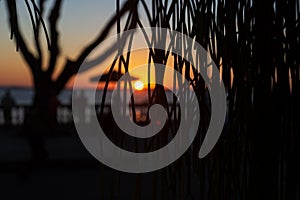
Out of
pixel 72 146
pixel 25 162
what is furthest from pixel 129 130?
pixel 72 146

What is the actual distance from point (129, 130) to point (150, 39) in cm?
15

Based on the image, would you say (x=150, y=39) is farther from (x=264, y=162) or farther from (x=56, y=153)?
(x=56, y=153)

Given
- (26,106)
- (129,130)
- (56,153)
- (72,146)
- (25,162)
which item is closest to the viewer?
(129,130)

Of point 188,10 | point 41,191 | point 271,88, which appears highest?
point 188,10

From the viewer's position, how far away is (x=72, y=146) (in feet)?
34.5

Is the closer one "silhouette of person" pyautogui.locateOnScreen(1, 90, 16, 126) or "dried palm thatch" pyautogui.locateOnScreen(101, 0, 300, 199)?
"dried palm thatch" pyautogui.locateOnScreen(101, 0, 300, 199)

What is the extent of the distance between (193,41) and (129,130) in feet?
0.63

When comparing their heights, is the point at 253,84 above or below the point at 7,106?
below

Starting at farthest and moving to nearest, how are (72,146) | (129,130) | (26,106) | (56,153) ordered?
(26,106) → (72,146) → (56,153) → (129,130)

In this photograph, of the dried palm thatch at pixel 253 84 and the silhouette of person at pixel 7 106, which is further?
the silhouette of person at pixel 7 106

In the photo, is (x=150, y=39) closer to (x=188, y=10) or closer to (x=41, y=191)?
(x=188, y=10)

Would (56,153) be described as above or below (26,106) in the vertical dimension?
below

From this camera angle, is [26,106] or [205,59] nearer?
[205,59]

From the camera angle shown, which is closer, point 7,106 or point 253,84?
point 253,84
